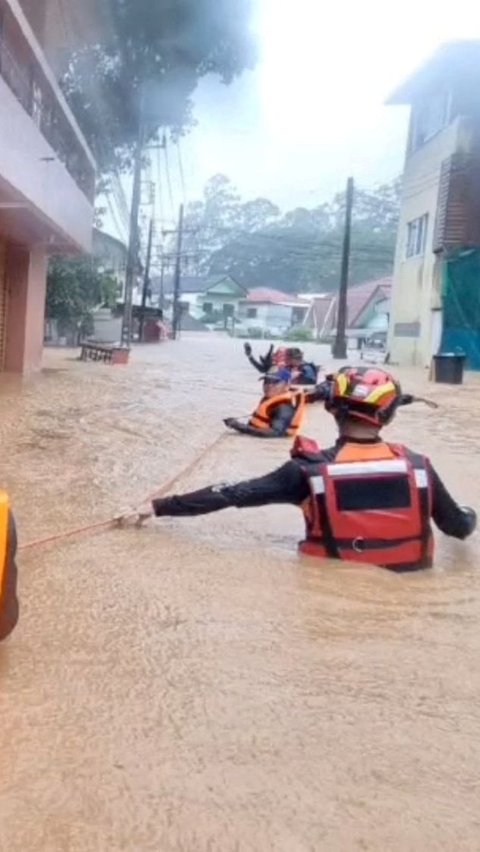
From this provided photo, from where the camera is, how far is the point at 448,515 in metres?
4.76

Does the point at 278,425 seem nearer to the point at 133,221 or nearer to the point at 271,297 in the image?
the point at 133,221

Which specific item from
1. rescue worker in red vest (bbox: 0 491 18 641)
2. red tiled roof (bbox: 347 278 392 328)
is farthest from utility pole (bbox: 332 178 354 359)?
rescue worker in red vest (bbox: 0 491 18 641)

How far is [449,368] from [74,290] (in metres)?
14.5

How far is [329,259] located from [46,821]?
79.7 meters

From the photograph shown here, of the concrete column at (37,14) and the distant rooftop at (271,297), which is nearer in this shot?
the concrete column at (37,14)

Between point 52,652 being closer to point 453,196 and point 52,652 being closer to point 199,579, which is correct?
point 199,579

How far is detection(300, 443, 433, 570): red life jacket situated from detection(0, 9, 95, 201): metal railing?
8103mm

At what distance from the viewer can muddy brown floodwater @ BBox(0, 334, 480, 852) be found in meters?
2.23

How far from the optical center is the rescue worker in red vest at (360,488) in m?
4.36

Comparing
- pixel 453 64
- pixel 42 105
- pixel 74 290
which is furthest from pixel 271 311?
pixel 42 105

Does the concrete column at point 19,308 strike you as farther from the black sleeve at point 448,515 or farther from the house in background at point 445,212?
the black sleeve at point 448,515

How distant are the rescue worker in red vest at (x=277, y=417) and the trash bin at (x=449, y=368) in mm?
11220

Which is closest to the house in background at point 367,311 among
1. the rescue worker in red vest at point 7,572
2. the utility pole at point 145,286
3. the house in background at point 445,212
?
the utility pole at point 145,286

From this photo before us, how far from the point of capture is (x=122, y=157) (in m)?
34.0
